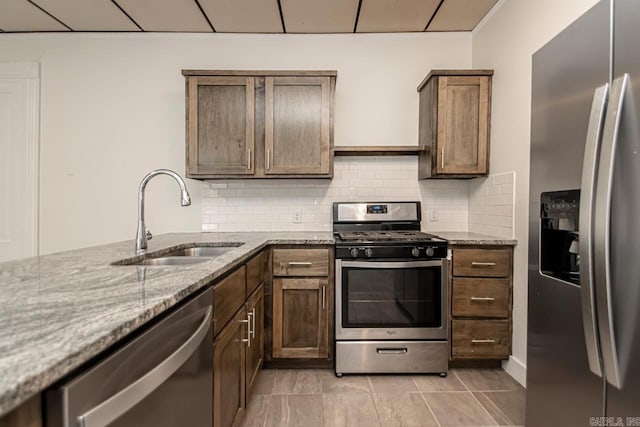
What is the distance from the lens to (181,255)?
2.09 m

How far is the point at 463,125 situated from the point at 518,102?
0.39 m

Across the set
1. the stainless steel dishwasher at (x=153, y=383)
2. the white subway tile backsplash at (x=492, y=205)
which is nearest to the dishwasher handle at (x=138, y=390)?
the stainless steel dishwasher at (x=153, y=383)

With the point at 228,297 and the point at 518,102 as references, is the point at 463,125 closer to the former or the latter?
the point at 518,102

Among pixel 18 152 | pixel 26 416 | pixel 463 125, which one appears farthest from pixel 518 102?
pixel 18 152

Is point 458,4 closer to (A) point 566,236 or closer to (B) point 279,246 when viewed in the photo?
(A) point 566,236

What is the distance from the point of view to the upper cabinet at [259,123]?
2.55m

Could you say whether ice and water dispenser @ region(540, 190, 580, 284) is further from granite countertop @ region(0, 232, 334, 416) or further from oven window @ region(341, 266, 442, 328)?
granite countertop @ region(0, 232, 334, 416)

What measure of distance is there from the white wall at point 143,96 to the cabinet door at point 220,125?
49 centimetres

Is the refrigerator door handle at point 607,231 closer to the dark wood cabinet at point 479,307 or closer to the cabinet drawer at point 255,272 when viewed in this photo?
the dark wood cabinet at point 479,307

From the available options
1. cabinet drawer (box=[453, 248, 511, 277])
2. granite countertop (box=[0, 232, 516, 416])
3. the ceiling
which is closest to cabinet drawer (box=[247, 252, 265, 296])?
granite countertop (box=[0, 232, 516, 416])

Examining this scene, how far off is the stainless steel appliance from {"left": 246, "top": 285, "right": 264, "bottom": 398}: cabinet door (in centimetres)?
51

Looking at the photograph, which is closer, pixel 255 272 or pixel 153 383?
pixel 153 383

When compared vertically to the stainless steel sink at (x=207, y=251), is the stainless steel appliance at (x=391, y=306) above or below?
below

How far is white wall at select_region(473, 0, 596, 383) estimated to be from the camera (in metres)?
2.10
